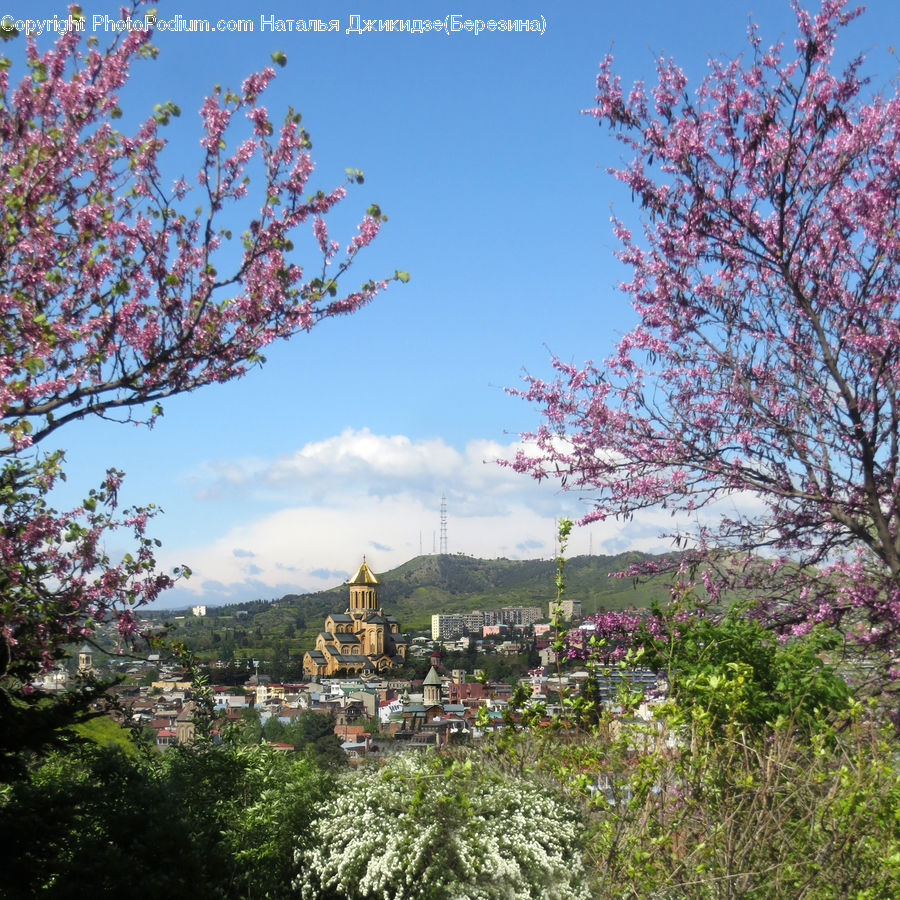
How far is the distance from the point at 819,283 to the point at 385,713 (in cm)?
5073

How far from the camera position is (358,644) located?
89750 mm

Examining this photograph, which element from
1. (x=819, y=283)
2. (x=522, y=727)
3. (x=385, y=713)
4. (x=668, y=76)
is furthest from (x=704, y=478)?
(x=385, y=713)

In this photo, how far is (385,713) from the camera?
54406 millimetres

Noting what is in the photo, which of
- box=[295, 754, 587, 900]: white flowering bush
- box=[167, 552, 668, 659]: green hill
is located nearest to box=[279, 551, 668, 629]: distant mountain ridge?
box=[167, 552, 668, 659]: green hill

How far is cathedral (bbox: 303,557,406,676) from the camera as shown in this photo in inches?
Answer: 3341

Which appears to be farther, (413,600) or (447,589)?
(447,589)

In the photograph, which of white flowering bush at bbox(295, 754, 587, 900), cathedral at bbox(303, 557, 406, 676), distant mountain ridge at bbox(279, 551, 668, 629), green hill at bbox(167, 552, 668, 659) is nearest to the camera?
white flowering bush at bbox(295, 754, 587, 900)

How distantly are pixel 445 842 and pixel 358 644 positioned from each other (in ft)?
285

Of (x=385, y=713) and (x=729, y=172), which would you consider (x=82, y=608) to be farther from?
(x=385, y=713)

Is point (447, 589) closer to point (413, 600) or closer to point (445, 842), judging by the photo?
point (413, 600)

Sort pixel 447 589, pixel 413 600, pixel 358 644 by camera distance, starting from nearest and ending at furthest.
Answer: pixel 358 644, pixel 413 600, pixel 447 589

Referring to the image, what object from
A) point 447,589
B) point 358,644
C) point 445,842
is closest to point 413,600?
point 447,589

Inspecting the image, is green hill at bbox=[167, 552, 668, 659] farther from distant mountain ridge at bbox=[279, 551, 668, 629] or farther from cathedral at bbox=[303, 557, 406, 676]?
cathedral at bbox=[303, 557, 406, 676]

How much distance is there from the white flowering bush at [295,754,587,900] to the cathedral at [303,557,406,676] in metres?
78.1
